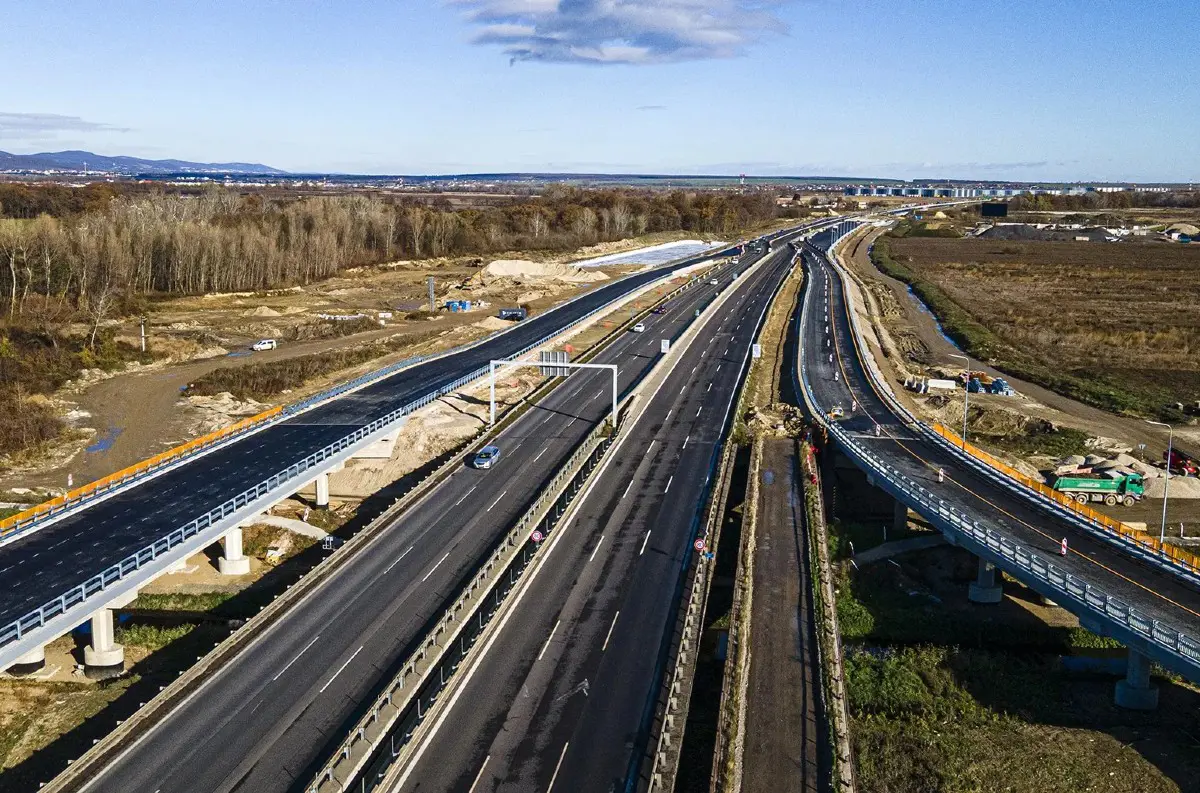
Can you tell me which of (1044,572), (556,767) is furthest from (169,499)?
(1044,572)

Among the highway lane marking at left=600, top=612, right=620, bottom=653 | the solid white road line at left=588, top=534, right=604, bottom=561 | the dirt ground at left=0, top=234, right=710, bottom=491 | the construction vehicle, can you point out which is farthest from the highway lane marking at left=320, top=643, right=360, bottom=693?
the construction vehicle

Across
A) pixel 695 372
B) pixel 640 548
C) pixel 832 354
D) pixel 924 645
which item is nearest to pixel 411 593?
pixel 640 548

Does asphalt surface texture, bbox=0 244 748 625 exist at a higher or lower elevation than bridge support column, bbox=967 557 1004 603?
higher

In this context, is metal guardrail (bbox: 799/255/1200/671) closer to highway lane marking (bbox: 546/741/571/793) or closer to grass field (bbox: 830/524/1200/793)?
grass field (bbox: 830/524/1200/793)

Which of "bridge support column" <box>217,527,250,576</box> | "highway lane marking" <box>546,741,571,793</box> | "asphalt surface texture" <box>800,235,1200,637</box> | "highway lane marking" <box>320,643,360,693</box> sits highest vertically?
"asphalt surface texture" <box>800,235,1200,637</box>

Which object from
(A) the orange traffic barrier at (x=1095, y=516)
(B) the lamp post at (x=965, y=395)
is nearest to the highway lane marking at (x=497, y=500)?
(A) the orange traffic barrier at (x=1095, y=516)

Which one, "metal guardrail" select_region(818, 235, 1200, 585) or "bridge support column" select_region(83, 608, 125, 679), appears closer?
"bridge support column" select_region(83, 608, 125, 679)

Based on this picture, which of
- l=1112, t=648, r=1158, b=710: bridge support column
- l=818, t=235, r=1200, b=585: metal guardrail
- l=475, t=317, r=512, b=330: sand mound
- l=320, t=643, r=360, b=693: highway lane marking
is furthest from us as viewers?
l=475, t=317, r=512, b=330: sand mound
